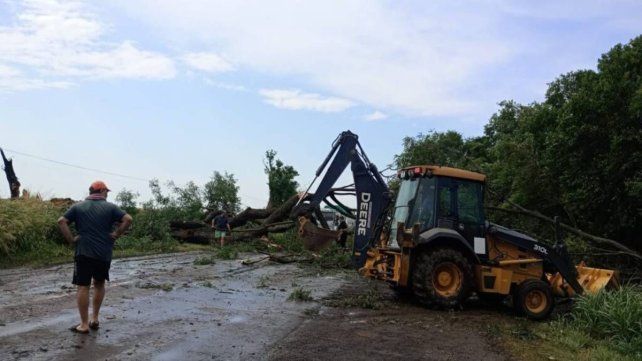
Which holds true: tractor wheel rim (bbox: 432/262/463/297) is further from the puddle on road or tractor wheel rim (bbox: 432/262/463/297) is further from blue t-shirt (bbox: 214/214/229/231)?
blue t-shirt (bbox: 214/214/229/231)

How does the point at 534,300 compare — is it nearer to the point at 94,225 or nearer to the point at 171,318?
the point at 171,318

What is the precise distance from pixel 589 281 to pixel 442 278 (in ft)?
10.8

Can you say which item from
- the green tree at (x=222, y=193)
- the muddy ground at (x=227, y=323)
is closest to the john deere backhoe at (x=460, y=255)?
the muddy ground at (x=227, y=323)

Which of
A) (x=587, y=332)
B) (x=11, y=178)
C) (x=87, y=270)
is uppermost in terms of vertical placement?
(x=11, y=178)

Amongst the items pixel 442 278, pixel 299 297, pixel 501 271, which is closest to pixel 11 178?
pixel 299 297

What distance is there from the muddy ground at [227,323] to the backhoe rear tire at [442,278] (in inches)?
11.2

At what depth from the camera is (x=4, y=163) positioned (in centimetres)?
2259

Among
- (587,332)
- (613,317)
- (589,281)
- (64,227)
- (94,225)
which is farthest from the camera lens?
(589,281)

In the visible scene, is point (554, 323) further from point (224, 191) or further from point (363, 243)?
point (224, 191)

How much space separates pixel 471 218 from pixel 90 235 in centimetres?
711

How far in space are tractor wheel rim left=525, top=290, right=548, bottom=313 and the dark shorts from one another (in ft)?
24.8

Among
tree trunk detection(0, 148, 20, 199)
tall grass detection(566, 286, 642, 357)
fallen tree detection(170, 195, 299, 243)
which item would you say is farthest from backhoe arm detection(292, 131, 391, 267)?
tree trunk detection(0, 148, 20, 199)

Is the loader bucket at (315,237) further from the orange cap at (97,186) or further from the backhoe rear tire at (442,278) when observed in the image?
the orange cap at (97,186)

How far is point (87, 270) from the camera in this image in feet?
24.2
